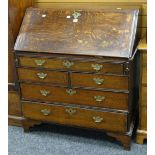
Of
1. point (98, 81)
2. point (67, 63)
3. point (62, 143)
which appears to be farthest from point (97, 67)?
point (62, 143)

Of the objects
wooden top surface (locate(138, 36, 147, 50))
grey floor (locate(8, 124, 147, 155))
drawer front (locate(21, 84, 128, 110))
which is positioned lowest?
grey floor (locate(8, 124, 147, 155))

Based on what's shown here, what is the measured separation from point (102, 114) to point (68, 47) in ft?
2.10

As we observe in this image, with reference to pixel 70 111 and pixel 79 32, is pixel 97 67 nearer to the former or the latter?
pixel 79 32

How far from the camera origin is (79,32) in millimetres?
2438

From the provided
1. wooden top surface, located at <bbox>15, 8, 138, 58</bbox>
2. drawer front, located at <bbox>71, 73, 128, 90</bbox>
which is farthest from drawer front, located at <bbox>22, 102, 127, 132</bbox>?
wooden top surface, located at <bbox>15, 8, 138, 58</bbox>

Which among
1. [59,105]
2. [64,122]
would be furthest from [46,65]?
[64,122]

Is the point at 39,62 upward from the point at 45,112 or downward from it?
upward

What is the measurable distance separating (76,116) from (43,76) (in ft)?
1.51

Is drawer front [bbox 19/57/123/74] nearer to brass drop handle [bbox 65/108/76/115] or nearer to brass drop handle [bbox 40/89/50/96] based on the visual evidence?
brass drop handle [bbox 40/89/50/96]

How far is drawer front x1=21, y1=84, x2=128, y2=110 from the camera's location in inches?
93.6

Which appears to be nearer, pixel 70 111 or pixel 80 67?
pixel 80 67

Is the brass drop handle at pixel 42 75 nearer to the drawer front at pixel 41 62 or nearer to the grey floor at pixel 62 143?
the drawer front at pixel 41 62

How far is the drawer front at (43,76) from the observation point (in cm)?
246

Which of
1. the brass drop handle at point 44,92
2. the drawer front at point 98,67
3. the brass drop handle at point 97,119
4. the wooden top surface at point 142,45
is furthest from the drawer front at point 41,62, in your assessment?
the wooden top surface at point 142,45
